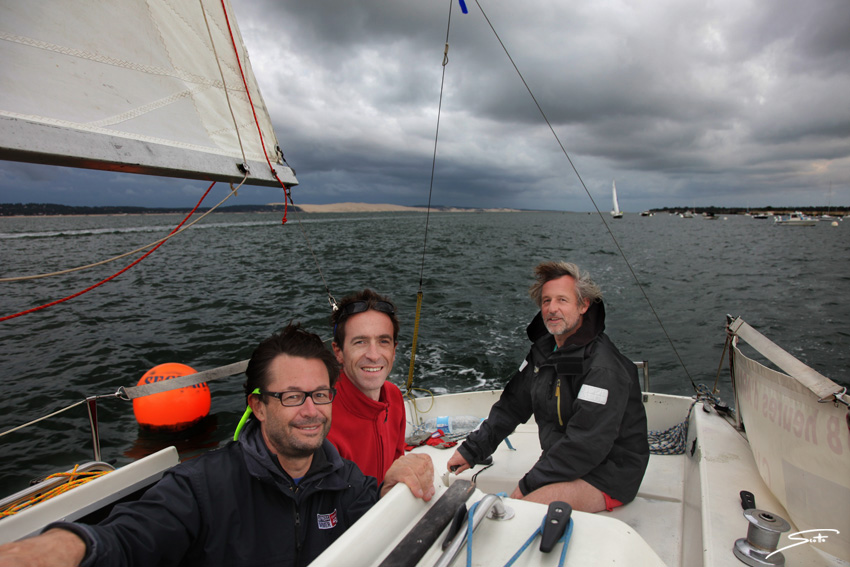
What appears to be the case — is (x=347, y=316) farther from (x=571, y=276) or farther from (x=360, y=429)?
(x=571, y=276)

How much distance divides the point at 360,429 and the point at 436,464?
468mm

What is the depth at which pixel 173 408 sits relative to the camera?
5363 millimetres

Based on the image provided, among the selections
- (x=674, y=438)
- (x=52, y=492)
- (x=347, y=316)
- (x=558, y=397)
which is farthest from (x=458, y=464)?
(x=52, y=492)

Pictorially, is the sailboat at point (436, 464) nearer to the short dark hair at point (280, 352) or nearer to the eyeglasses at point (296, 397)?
the eyeglasses at point (296, 397)

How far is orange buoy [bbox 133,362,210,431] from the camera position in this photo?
528 cm

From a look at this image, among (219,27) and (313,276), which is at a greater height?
(219,27)

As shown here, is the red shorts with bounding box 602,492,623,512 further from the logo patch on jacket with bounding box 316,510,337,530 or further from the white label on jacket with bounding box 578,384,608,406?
the logo patch on jacket with bounding box 316,510,337,530

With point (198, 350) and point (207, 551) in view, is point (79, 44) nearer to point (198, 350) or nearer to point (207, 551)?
point (207, 551)

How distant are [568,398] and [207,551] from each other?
1.92m

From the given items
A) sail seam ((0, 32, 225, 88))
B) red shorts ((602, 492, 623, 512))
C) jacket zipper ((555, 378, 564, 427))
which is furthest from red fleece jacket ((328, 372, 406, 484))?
sail seam ((0, 32, 225, 88))

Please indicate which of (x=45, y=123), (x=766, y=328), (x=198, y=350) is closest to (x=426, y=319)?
(x=198, y=350)

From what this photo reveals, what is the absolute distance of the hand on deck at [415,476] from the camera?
147cm

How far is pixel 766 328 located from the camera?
1112 cm

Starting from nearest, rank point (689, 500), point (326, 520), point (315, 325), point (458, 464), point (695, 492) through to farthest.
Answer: point (326, 520) → point (695, 492) → point (689, 500) → point (458, 464) → point (315, 325)
